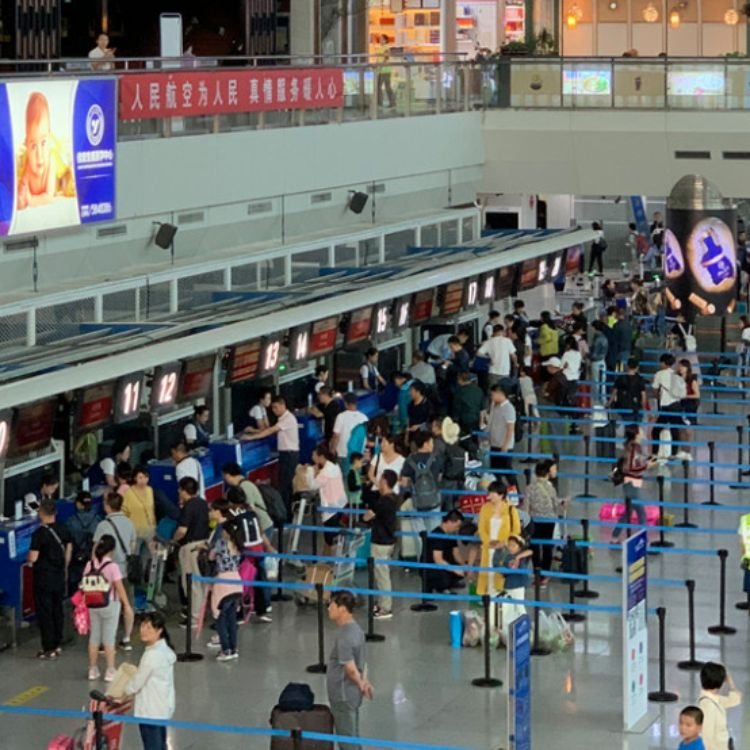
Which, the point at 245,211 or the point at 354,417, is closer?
the point at 354,417

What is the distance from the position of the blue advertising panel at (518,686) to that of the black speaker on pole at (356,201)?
1452 cm

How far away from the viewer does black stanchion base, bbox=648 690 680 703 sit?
15.6 metres

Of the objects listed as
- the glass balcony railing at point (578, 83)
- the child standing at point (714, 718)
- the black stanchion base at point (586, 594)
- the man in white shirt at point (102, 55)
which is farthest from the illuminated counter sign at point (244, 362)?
the glass balcony railing at point (578, 83)

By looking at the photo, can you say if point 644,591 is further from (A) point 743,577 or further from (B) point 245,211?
(B) point 245,211

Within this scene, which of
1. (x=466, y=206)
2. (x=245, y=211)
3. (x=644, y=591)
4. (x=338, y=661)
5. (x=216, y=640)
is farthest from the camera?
(x=466, y=206)

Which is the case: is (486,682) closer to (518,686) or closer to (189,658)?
(189,658)

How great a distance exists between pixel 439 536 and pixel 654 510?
14.0 ft

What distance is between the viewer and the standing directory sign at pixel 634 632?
14711 millimetres

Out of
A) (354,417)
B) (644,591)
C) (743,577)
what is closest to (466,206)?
(354,417)

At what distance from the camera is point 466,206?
104ft

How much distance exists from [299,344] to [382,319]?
256 cm

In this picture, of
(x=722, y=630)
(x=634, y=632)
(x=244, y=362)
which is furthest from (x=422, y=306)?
(x=634, y=632)

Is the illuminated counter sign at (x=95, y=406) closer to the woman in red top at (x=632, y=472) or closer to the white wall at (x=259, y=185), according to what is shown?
the white wall at (x=259, y=185)

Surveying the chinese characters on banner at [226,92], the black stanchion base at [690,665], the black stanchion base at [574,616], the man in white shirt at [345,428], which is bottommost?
the black stanchion base at [574,616]
